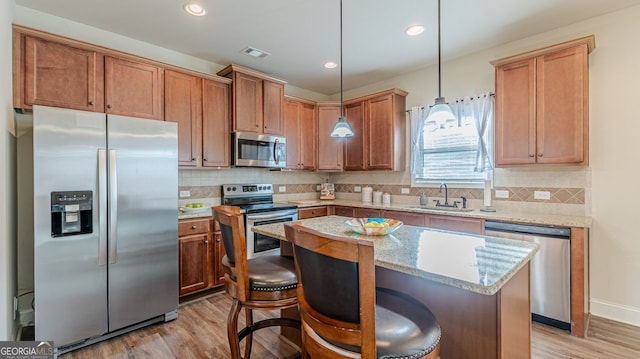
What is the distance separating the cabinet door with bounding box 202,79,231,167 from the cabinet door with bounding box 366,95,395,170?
2.00 metres

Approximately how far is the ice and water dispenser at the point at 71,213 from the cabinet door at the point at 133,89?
3.05ft

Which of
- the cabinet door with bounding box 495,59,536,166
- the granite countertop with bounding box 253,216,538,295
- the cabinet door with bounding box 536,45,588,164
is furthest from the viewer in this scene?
the cabinet door with bounding box 495,59,536,166

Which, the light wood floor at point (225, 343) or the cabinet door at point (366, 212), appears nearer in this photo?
the light wood floor at point (225, 343)

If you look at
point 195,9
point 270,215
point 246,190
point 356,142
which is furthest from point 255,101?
point 356,142

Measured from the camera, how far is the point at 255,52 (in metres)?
3.53

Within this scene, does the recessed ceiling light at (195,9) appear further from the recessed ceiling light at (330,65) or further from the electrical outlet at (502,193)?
the electrical outlet at (502,193)

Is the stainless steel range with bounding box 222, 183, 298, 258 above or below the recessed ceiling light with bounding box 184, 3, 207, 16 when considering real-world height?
below

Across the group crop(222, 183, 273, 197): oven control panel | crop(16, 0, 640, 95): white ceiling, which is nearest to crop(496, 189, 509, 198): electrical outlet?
crop(16, 0, 640, 95): white ceiling

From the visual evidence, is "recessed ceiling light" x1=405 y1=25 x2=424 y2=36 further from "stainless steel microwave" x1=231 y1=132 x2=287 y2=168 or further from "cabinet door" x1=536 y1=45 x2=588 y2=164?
"stainless steel microwave" x1=231 y1=132 x2=287 y2=168

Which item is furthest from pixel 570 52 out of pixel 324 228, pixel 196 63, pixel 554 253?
pixel 196 63

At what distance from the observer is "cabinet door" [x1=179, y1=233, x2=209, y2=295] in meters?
2.99

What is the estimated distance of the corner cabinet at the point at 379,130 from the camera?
4082 millimetres

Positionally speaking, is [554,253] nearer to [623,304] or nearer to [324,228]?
[623,304]

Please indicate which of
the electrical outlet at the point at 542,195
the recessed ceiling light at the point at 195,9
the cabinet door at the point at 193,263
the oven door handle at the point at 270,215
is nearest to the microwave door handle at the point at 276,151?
the oven door handle at the point at 270,215
